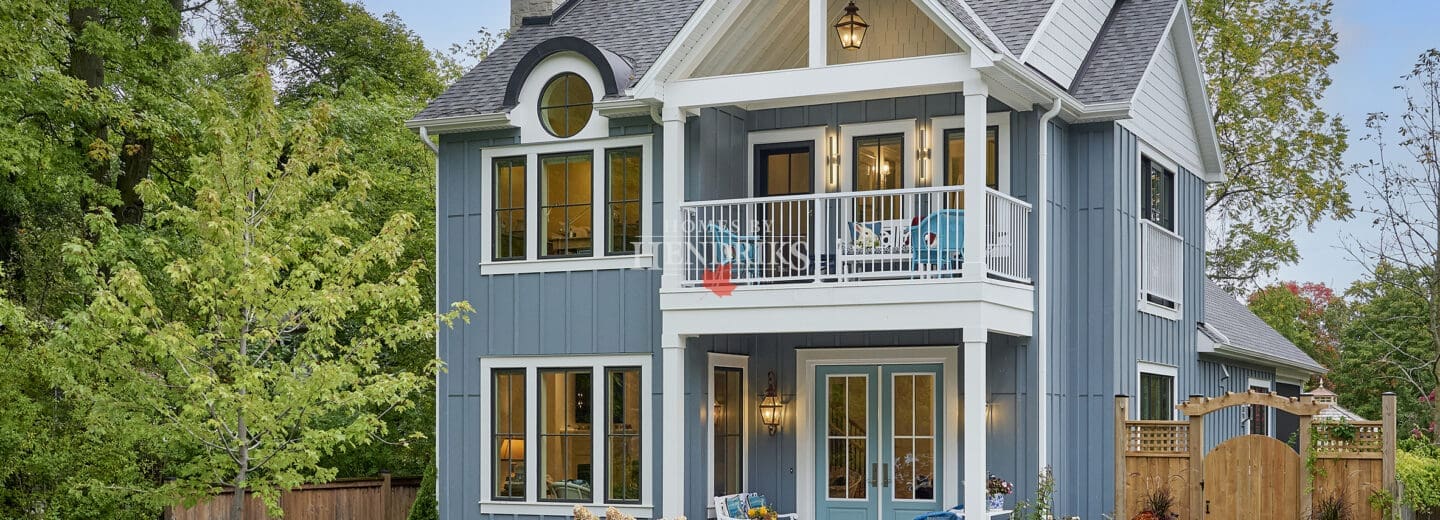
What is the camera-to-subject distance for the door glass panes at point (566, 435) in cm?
1605

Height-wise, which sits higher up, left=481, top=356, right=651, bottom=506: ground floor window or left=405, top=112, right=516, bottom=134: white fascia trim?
left=405, top=112, right=516, bottom=134: white fascia trim

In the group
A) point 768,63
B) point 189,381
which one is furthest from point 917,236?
point 189,381

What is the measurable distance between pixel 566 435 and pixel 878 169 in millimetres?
4323

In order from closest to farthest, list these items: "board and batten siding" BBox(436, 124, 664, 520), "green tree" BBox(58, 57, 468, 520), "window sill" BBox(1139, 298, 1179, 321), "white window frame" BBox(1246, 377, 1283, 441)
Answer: "green tree" BBox(58, 57, 468, 520) → "board and batten siding" BBox(436, 124, 664, 520) → "window sill" BBox(1139, 298, 1179, 321) → "white window frame" BBox(1246, 377, 1283, 441)

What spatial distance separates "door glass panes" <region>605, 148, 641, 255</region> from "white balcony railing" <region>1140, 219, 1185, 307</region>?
540 cm

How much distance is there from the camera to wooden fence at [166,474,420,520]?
17.9 metres

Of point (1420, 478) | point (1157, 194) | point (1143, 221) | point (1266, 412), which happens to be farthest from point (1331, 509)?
point (1266, 412)

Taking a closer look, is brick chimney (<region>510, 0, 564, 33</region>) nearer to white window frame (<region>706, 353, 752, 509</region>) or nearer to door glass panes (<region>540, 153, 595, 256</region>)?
door glass panes (<region>540, 153, 595, 256</region>)

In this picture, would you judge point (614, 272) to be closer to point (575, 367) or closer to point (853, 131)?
point (575, 367)

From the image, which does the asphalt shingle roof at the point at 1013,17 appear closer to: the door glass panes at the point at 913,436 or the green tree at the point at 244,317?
the door glass panes at the point at 913,436

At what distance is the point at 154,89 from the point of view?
64.8 feet

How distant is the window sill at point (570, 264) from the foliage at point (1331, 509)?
6807 millimetres

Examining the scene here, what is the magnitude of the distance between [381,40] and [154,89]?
9.25 meters

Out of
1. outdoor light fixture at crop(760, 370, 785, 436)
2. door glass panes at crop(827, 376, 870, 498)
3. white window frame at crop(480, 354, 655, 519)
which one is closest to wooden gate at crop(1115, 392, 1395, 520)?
door glass panes at crop(827, 376, 870, 498)
